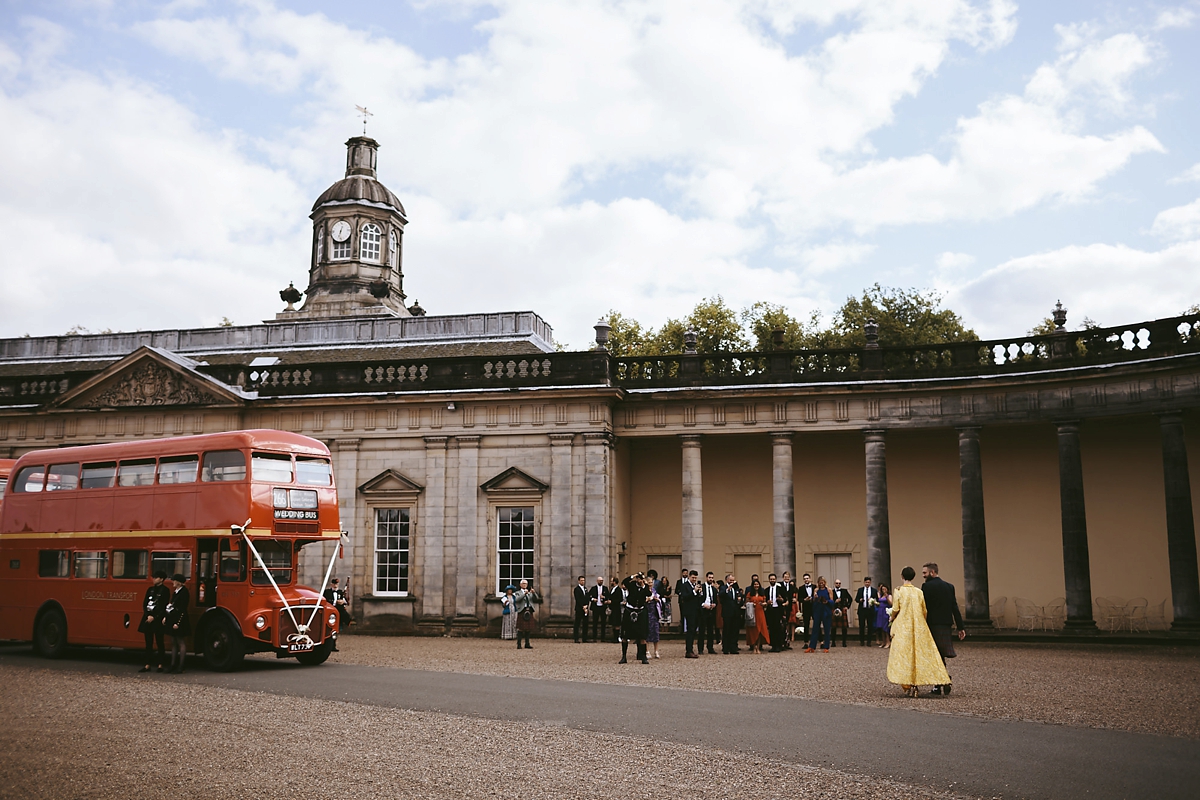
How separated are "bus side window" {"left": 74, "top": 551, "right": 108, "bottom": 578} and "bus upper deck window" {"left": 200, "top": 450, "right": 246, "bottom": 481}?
9.98ft

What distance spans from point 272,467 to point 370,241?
29599 mm

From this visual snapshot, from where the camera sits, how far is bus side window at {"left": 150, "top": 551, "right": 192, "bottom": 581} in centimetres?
1822

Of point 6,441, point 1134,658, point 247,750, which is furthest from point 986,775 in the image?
point 6,441

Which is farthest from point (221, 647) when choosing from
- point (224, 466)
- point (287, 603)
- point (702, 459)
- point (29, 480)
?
point (702, 459)

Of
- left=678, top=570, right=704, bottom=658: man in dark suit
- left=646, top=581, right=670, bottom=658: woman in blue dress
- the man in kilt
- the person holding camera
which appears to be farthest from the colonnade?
the man in kilt

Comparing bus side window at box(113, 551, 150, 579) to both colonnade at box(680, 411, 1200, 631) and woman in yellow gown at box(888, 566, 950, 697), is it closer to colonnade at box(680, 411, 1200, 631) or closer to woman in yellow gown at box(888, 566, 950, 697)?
woman in yellow gown at box(888, 566, 950, 697)

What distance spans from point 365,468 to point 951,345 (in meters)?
17.0

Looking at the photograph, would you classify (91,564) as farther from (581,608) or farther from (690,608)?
(690,608)

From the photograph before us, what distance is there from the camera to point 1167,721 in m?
11.6

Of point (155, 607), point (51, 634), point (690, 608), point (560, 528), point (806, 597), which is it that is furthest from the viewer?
point (560, 528)

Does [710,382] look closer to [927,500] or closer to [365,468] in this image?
[927,500]

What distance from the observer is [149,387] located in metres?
30.8

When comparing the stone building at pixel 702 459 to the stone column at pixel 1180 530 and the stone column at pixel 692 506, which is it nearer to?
the stone column at pixel 692 506

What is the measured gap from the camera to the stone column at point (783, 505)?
27.4m
